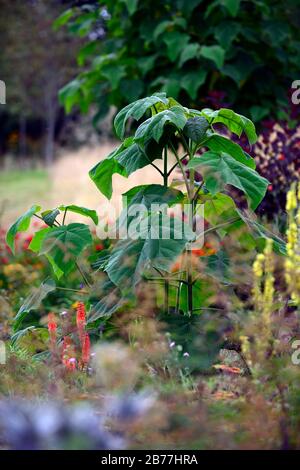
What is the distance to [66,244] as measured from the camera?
100 inches

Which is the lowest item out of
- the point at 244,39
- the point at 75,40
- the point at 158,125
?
the point at 158,125

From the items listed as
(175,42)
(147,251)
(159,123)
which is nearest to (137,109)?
(159,123)

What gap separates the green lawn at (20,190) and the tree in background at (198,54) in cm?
249

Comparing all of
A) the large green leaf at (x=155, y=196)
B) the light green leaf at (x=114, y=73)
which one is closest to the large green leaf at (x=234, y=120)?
the large green leaf at (x=155, y=196)

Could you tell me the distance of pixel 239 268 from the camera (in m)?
2.58

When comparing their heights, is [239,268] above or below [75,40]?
below

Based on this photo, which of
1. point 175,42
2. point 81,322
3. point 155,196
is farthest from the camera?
point 175,42

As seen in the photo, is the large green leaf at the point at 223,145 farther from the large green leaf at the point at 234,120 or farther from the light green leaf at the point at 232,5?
the light green leaf at the point at 232,5

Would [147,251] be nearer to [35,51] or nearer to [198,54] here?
[198,54]

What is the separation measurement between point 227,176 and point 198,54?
12.6ft
